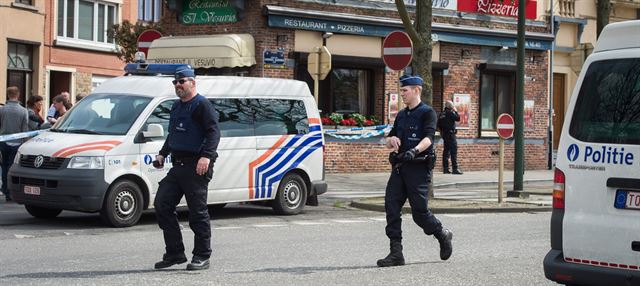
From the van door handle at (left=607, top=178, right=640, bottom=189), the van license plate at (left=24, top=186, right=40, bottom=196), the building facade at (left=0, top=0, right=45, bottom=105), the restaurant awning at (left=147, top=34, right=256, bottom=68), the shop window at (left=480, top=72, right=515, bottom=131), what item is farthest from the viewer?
the building facade at (left=0, top=0, right=45, bottom=105)

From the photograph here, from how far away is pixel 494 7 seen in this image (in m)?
29.9

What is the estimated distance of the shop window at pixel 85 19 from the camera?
39406 mm

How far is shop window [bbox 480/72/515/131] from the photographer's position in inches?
1196

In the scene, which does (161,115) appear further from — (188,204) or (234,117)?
(188,204)

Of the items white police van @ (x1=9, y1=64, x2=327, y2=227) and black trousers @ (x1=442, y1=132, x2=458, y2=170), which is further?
black trousers @ (x1=442, y1=132, x2=458, y2=170)

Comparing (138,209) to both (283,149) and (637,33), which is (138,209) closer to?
(283,149)

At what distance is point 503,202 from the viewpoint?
18.3 meters

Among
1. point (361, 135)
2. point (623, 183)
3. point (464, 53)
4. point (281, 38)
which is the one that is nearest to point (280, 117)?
point (623, 183)

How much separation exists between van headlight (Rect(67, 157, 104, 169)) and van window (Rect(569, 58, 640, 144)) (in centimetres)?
750

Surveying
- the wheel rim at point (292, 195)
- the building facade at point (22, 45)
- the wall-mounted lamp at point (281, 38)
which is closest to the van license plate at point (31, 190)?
the wheel rim at point (292, 195)

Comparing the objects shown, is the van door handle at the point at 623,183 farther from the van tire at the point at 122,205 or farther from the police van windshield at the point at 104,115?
the police van windshield at the point at 104,115

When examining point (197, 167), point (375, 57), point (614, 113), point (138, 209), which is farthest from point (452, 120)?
point (614, 113)

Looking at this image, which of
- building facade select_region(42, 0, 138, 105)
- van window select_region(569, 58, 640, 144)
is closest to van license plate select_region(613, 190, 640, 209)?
van window select_region(569, 58, 640, 144)

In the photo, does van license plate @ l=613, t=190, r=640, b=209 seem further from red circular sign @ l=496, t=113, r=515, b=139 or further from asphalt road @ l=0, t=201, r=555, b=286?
red circular sign @ l=496, t=113, r=515, b=139
